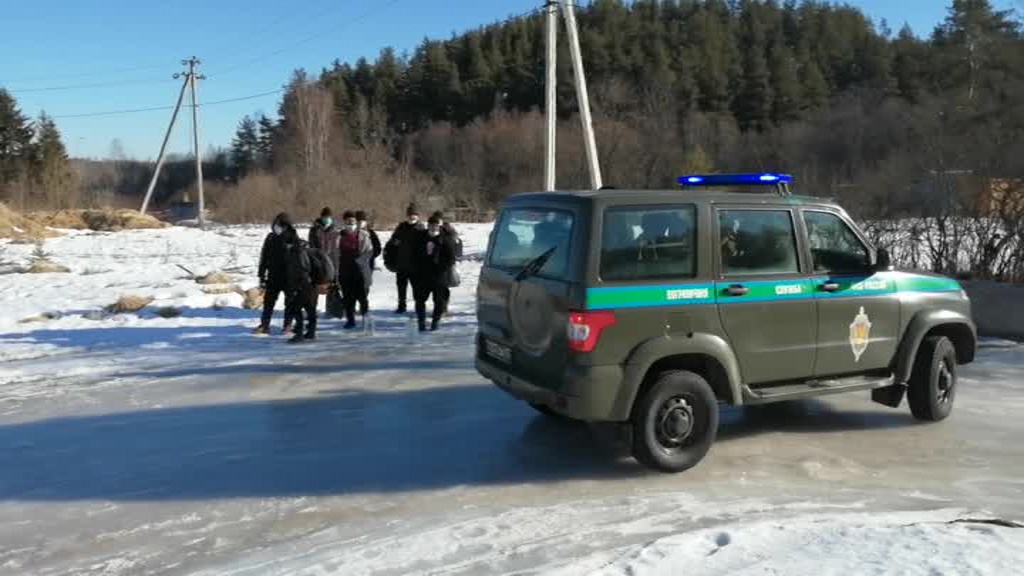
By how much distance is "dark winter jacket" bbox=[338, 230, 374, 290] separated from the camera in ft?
41.5

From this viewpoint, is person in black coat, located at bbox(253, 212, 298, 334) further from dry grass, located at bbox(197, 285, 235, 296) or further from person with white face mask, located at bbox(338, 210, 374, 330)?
dry grass, located at bbox(197, 285, 235, 296)

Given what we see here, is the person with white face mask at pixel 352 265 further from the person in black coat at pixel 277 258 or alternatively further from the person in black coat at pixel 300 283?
the person in black coat at pixel 277 258

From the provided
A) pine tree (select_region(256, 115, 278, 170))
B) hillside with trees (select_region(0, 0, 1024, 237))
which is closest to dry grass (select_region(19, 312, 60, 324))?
hillside with trees (select_region(0, 0, 1024, 237))

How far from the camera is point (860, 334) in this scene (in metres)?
6.73

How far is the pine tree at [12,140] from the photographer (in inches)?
2899

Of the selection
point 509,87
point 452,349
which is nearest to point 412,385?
point 452,349

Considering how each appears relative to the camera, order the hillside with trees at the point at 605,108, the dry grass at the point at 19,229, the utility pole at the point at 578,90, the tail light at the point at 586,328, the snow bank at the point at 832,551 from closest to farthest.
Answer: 1. the snow bank at the point at 832,551
2. the tail light at the point at 586,328
3. the utility pole at the point at 578,90
4. the dry grass at the point at 19,229
5. the hillside with trees at the point at 605,108

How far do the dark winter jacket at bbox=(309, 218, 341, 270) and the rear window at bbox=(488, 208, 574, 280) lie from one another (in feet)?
19.8

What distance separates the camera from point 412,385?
356 inches

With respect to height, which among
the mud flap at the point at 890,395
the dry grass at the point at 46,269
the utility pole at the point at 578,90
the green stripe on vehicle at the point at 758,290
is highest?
the utility pole at the point at 578,90

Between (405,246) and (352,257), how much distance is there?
2.68 ft

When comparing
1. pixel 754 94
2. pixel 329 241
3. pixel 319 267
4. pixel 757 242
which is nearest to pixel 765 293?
pixel 757 242

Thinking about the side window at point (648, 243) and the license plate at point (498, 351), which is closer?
the side window at point (648, 243)

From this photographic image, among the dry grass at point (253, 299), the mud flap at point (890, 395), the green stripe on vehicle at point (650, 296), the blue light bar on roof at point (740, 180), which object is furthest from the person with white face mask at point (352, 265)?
the mud flap at point (890, 395)
